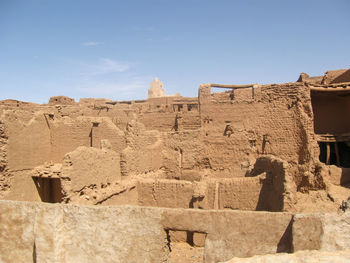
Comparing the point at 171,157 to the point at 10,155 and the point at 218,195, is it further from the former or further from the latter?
the point at 10,155

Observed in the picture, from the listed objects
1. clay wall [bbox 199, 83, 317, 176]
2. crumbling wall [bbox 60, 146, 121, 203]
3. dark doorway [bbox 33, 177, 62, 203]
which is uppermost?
clay wall [bbox 199, 83, 317, 176]

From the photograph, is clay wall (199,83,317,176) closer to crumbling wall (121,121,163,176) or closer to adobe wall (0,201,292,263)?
crumbling wall (121,121,163,176)

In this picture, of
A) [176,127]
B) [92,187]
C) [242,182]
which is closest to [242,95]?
[176,127]

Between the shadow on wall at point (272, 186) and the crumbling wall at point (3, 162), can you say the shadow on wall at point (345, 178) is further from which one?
the crumbling wall at point (3, 162)

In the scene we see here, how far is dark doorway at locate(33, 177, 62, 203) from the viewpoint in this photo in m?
11.0

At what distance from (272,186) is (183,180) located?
3.38 metres

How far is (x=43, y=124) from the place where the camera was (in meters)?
11.7

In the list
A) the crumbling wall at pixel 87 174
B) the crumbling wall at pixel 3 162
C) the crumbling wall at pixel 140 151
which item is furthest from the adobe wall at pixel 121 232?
the crumbling wall at pixel 140 151

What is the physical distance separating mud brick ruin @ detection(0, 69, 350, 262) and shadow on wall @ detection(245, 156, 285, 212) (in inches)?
1.4

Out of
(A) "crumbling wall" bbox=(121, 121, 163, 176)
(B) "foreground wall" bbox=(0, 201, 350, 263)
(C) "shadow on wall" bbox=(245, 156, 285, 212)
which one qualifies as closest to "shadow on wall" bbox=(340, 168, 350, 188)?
(C) "shadow on wall" bbox=(245, 156, 285, 212)

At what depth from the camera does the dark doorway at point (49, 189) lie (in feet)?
36.0

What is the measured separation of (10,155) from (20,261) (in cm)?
448

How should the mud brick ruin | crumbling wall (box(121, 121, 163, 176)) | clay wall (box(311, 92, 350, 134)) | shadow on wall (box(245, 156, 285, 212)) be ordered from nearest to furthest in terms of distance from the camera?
1. the mud brick ruin
2. shadow on wall (box(245, 156, 285, 212))
3. crumbling wall (box(121, 121, 163, 176))
4. clay wall (box(311, 92, 350, 134))

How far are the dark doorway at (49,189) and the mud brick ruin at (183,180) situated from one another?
4 cm
